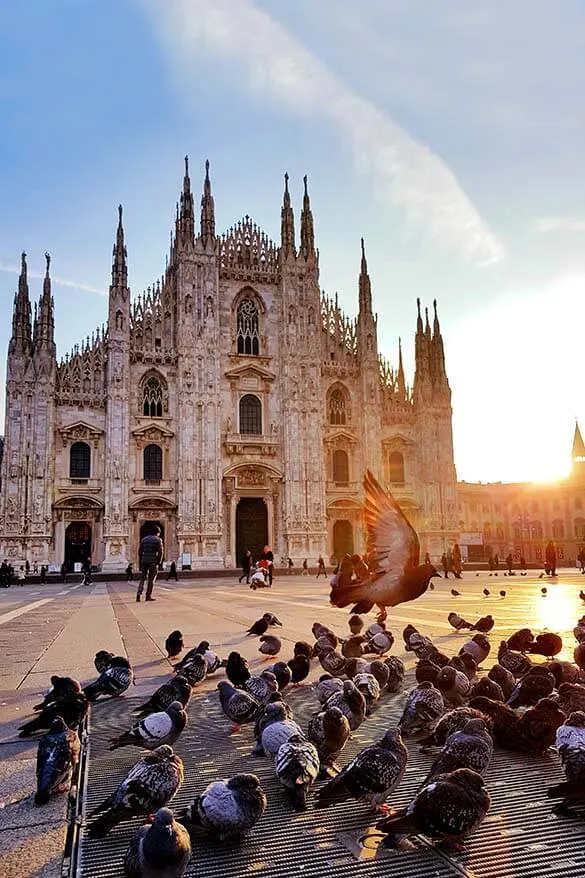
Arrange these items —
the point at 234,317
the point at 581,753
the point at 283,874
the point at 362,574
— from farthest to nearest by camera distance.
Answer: the point at 234,317 → the point at 362,574 → the point at 581,753 → the point at 283,874

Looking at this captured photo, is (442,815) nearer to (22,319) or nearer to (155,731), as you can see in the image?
(155,731)

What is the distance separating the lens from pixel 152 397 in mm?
36312

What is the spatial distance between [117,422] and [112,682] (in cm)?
3095

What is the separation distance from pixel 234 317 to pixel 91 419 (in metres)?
9.98

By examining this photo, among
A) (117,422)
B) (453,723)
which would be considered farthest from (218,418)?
(453,723)

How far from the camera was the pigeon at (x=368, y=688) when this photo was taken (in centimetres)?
430

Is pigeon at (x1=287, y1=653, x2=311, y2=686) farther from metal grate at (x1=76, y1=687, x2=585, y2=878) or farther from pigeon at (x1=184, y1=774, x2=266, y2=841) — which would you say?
pigeon at (x1=184, y1=774, x2=266, y2=841)

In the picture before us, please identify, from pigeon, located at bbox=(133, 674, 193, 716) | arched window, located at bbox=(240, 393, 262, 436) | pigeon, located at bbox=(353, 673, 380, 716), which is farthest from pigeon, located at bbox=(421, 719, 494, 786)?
arched window, located at bbox=(240, 393, 262, 436)

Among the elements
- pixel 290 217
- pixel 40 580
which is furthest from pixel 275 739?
pixel 290 217

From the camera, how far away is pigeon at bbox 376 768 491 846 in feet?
7.94

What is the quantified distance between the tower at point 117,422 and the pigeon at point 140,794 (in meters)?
31.7

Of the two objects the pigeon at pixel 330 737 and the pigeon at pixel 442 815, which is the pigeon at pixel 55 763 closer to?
the pigeon at pixel 330 737

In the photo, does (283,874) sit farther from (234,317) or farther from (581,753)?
(234,317)

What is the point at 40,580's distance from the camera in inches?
1192
